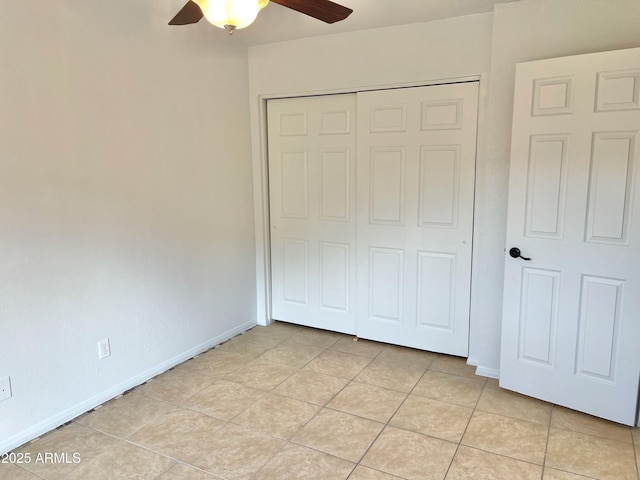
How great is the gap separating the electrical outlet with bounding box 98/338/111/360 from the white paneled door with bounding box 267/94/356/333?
5.12 ft

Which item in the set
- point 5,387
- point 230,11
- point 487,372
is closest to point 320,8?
point 230,11

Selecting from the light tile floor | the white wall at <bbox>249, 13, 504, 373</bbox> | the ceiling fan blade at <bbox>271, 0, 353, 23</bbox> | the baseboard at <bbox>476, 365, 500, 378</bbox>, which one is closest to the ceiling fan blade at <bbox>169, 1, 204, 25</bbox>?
the ceiling fan blade at <bbox>271, 0, 353, 23</bbox>

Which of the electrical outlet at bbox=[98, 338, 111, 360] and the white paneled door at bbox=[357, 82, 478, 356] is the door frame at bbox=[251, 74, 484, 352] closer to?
the white paneled door at bbox=[357, 82, 478, 356]

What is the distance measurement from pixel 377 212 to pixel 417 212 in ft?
1.00

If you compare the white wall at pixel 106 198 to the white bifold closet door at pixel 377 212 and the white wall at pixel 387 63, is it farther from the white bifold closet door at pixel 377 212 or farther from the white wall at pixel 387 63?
the white bifold closet door at pixel 377 212

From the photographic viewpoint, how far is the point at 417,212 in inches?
126

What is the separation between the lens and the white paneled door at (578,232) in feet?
7.32

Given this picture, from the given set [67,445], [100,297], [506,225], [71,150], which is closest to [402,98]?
[506,225]

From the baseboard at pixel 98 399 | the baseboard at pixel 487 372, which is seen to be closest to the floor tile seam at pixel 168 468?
the baseboard at pixel 98 399

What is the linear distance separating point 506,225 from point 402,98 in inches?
44.6

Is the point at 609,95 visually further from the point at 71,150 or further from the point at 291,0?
the point at 71,150

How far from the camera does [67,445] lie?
224cm

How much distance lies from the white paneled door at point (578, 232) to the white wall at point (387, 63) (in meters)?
0.32

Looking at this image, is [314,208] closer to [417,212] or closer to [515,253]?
[417,212]
